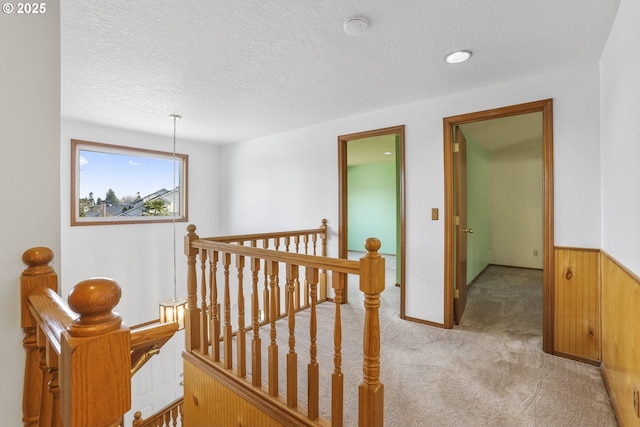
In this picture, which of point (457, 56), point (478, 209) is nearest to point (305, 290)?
point (457, 56)

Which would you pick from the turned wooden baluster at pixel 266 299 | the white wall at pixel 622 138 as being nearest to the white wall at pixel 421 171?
the white wall at pixel 622 138

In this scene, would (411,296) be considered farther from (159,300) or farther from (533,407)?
(159,300)

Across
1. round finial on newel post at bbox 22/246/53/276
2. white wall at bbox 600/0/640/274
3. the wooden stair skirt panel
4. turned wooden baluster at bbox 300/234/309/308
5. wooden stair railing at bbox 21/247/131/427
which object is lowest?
the wooden stair skirt panel

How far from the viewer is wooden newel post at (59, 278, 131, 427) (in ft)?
1.74

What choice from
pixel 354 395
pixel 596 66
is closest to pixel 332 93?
pixel 596 66

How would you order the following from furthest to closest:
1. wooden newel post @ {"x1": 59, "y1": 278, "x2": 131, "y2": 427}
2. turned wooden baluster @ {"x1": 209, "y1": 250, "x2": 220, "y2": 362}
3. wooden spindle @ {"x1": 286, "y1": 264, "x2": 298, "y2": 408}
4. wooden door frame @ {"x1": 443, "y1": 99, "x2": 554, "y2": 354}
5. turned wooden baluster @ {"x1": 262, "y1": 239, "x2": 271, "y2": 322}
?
wooden door frame @ {"x1": 443, "y1": 99, "x2": 554, "y2": 354} < turned wooden baluster @ {"x1": 209, "y1": 250, "x2": 220, "y2": 362} < turned wooden baluster @ {"x1": 262, "y1": 239, "x2": 271, "y2": 322} < wooden spindle @ {"x1": 286, "y1": 264, "x2": 298, "y2": 408} < wooden newel post @ {"x1": 59, "y1": 278, "x2": 131, "y2": 427}

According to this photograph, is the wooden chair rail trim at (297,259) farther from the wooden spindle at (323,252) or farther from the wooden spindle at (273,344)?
the wooden spindle at (323,252)

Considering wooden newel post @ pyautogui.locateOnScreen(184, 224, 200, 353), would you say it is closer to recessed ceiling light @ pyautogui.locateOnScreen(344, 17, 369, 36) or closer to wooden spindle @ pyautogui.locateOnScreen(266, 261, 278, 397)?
wooden spindle @ pyautogui.locateOnScreen(266, 261, 278, 397)

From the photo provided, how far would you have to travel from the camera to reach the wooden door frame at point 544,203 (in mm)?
2301

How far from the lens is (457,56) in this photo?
2.09 meters

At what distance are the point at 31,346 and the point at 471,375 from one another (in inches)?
91.2

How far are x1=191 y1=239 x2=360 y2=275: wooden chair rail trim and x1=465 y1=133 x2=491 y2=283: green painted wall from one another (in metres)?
3.17

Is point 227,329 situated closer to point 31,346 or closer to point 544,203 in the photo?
point 31,346

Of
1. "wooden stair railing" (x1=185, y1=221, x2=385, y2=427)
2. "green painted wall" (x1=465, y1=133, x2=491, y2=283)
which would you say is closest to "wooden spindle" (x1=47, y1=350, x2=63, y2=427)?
"wooden stair railing" (x1=185, y1=221, x2=385, y2=427)
